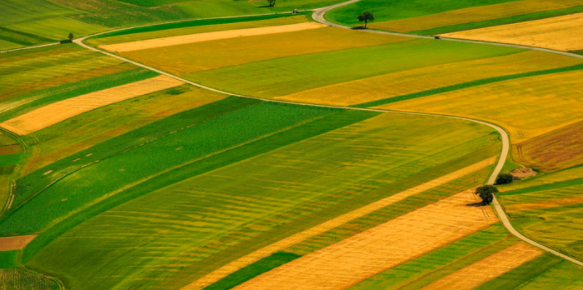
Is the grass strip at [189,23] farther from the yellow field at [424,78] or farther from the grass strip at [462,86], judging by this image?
the grass strip at [462,86]

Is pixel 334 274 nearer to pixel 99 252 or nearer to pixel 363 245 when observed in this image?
pixel 363 245

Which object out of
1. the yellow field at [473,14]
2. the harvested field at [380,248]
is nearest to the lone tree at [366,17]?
the yellow field at [473,14]

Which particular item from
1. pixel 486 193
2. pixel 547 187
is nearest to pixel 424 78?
pixel 547 187

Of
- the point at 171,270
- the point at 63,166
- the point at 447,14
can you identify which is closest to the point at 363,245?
the point at 171,270

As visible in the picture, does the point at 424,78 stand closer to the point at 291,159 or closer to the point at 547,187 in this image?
the point at 291,159

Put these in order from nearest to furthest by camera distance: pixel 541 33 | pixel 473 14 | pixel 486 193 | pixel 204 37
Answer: pixel 486 193
pixel 541 33
pixel 204 37
pixel 473 14

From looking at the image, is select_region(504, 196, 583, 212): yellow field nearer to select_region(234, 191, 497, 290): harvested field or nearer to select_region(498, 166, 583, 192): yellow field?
select_region(234, 191, 497, 290): harvested field
